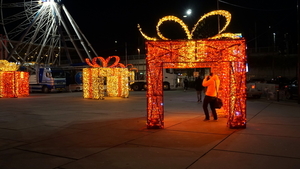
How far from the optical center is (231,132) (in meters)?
8.34

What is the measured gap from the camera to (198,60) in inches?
358

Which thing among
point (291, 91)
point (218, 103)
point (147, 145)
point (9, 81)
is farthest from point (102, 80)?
point (147, 145)

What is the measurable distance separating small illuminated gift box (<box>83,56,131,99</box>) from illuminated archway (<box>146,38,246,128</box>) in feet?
40.8

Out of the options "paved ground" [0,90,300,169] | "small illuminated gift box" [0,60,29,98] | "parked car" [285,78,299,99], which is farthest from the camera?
"small illuminated gift box" [0,60,29,98]

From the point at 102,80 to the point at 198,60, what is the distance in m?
13.4

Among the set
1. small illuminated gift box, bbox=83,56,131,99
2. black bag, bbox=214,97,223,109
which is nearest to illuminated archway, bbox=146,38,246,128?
black bag, bbox=214,97,223,109

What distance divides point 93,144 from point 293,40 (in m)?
46.3

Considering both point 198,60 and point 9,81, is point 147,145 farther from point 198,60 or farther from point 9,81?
point 9,81

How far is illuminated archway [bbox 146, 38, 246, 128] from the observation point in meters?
8.90

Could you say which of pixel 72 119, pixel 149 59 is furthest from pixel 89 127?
pixel 149 59

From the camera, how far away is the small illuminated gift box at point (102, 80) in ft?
69.4

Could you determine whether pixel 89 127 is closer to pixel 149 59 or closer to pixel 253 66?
pixel 149 59

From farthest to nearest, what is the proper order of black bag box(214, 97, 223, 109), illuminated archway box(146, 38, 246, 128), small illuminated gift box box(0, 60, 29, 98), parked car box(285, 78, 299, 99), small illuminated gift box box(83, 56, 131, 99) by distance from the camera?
1. small illuminated gift box box(0, 60, 29, 98)
2. small illuminated gift box box(83, 56, 131, 99)
3. parked car box(285, 78, 299, 99)
4. black bag box(214, 97, 223, 109)
5. illuminated archway box(146, 38, 246, 128)

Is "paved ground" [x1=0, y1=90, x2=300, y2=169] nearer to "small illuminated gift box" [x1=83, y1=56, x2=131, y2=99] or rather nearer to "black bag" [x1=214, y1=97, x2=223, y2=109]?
"black bag" [x1=214, y1=97, x2=223, y2=109]
